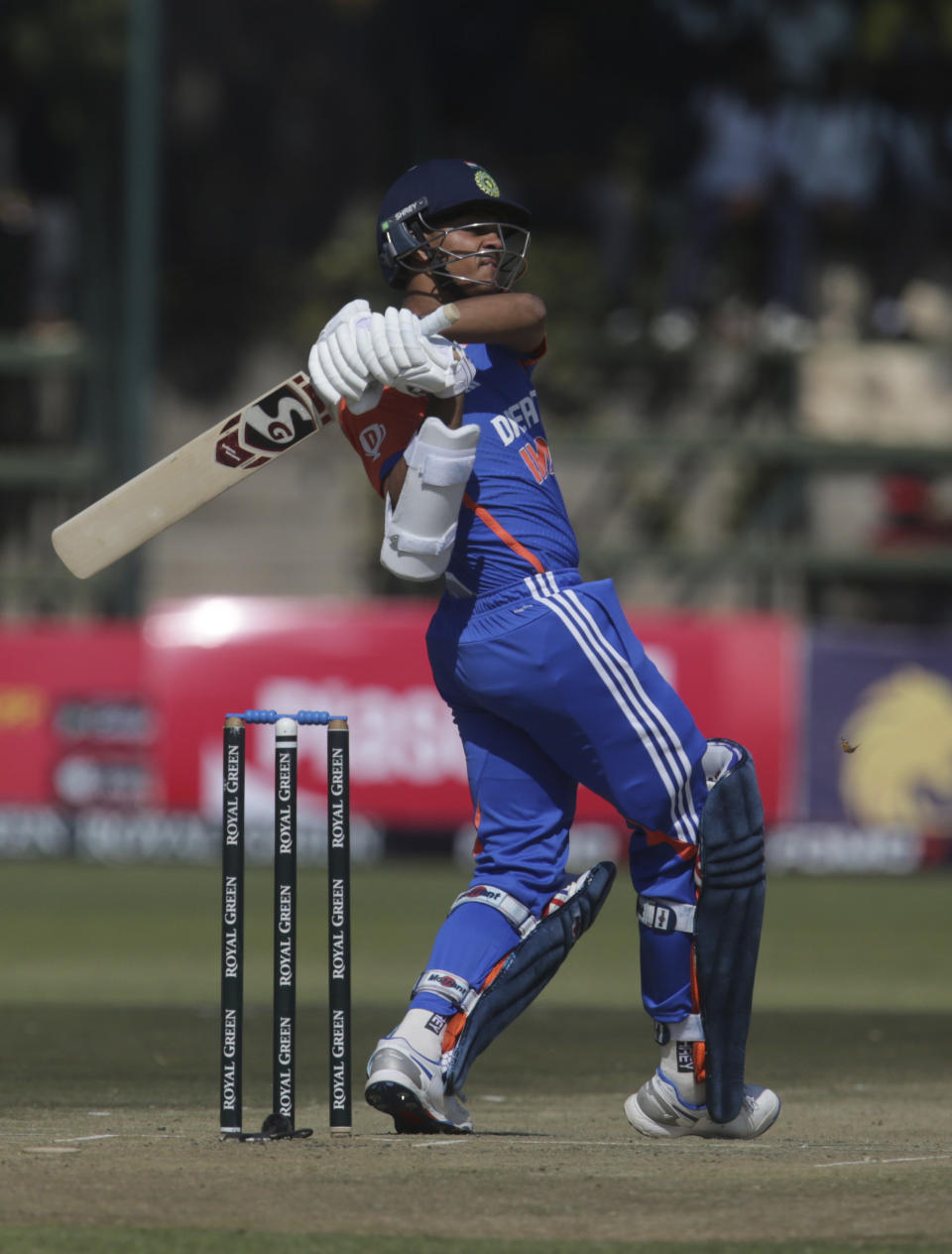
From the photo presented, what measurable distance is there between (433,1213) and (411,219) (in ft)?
6.59

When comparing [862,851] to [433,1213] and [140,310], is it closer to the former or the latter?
[140,310]

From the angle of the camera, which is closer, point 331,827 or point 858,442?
point 331,827

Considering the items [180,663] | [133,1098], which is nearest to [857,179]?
[180,663]

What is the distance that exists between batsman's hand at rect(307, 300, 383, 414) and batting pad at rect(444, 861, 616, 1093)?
1.09 meters

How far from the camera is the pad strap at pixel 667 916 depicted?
4340 millimetres

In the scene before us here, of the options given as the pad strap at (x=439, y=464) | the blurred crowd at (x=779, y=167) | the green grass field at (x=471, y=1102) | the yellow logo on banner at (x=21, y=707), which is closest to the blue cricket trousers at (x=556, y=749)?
the pad strap at (x=439, y=464)

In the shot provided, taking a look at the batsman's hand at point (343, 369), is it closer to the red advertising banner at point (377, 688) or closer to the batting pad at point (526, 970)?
the batting pad at point (526, 970)

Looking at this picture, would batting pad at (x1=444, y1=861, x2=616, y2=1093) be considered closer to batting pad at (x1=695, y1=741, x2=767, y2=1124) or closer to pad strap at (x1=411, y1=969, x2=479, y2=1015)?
pad strap at (x1=411, y1=969, x2=479, y2=1015)

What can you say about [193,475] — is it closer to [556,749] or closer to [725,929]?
[556,749]

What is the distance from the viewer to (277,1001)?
413cm

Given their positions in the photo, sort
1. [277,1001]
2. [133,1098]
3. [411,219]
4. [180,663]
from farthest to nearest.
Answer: [180,663] → [133,1098] → [411,219] → [277,1001]

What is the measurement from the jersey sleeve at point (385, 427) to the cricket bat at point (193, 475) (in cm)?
7

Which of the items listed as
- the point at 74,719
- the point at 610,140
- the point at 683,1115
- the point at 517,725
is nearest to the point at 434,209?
the point at 517,725

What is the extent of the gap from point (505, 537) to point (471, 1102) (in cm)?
168
